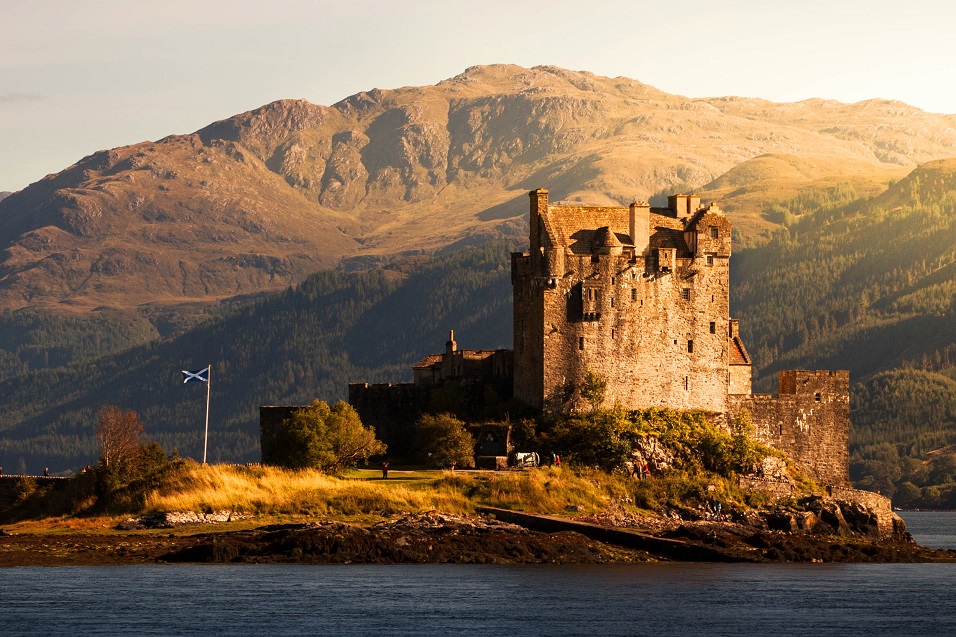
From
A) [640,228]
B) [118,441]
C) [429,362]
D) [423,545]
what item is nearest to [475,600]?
[423,545]

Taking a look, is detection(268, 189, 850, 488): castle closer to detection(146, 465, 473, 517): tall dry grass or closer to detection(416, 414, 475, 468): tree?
detection(416, 414, 475, 468): tree

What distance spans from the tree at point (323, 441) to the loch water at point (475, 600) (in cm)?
1504

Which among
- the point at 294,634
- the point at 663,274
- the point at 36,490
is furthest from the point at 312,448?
the point at 294,634

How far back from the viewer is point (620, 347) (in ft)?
365

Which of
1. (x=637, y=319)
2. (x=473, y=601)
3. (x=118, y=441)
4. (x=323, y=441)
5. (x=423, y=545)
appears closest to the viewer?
(x=473, y=601)

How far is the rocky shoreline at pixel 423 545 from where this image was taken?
9094 centimetres

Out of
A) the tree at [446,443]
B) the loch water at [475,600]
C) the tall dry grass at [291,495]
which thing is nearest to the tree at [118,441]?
the tall dry grass at [291,495]

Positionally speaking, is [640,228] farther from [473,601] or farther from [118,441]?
[473,601]

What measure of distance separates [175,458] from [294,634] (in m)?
38.2

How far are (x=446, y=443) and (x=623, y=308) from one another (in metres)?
13.9

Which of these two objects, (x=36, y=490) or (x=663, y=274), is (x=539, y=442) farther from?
(x=36, y=490)

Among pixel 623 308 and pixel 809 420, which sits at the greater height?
pixel 623 308

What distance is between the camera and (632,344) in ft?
365

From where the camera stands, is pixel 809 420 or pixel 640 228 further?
pixel 809 420
